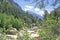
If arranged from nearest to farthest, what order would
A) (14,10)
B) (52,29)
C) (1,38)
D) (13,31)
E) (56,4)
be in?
(56,4)
(1,38)
(52,29)
(13,31)
(14,10)

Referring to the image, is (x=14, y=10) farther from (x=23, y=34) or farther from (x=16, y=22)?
(x=23, y=34)

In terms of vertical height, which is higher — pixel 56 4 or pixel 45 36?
pixel 56 4

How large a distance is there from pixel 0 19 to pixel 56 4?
59.4 feet

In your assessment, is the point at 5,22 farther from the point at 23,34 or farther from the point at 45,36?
the point at 23,34

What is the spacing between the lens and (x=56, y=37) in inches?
323

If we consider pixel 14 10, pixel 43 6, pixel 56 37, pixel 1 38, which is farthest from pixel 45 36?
pixel 14 10

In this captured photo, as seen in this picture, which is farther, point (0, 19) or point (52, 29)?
point (0, 19)

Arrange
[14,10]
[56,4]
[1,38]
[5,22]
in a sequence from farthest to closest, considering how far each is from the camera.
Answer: [14,10], [5,22], [1,38], [56,4]

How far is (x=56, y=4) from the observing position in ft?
11.5

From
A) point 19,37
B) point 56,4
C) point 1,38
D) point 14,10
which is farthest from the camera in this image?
point 14,10

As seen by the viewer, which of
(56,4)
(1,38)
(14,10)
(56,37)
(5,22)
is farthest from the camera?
(14,10)

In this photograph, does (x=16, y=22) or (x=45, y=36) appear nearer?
(x=45, y=36)

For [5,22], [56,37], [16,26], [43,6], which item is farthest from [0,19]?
[43,6]

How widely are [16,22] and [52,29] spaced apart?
48.2 feet
